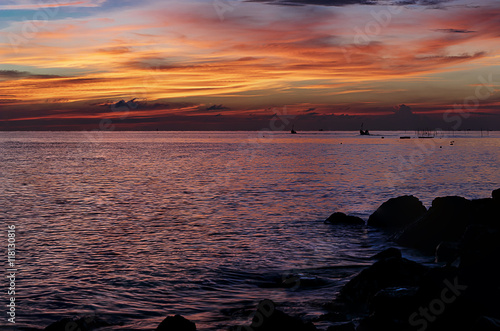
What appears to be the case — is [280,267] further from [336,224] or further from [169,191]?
[169,191]

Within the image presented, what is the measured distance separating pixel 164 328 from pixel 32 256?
1271cm

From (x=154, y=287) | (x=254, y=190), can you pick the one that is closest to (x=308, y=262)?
(x=154, y=287)

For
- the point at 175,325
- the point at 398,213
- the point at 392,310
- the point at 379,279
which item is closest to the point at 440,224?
the point at 398,213

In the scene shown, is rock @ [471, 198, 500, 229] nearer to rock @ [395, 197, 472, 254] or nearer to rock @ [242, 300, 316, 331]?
rock @ [395, 197, 472, 254]

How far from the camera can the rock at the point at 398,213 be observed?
88.9ft

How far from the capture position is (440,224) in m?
22.1

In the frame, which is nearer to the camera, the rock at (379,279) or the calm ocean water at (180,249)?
the rock at (379,279)

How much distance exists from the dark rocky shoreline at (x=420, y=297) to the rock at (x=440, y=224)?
86.1 inches

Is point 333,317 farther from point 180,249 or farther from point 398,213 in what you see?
point 398,213

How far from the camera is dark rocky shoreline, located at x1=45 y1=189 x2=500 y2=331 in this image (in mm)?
10836

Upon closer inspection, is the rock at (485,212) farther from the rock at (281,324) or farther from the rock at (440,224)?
the rock at (281,324)

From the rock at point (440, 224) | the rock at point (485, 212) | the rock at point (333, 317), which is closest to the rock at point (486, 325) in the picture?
the rock at point (333, 317)

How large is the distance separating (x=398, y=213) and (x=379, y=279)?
563 inches

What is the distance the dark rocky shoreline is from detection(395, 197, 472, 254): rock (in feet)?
7.17
